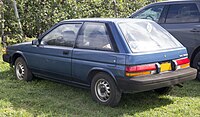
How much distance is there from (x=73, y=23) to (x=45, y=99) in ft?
4.85

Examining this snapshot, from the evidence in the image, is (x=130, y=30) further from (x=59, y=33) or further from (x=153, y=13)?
(x=153, y=13)

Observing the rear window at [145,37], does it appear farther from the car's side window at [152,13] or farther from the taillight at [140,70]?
the car's side window at [152,13]

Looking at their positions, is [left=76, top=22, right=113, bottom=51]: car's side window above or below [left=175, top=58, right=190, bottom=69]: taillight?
above

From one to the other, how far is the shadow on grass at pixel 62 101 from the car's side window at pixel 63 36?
36.7 inches

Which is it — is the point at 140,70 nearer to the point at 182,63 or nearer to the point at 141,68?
the point at 141,68

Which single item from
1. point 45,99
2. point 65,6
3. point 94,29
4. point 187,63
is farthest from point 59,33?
point 65,6

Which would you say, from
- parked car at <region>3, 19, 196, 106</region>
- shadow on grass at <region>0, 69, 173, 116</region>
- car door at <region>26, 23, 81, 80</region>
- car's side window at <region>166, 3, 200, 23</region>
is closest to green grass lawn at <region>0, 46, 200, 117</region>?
shadow on grass at <region>0, 69, 173, 116</region>

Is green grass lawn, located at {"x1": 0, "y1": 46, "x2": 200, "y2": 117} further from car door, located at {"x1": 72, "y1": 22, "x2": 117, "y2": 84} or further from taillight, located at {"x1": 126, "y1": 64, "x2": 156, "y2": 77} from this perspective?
taillight, located at {"x1": 126, "y1": 64, "x2": 156, "y2": 77}

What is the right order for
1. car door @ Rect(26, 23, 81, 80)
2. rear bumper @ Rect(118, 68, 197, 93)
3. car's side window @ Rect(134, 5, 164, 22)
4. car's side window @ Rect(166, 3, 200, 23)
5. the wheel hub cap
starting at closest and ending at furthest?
rear bumper @ Rect(118, 68, 197, 93) < the wheel hub cap < car door @ Rect(26, 23, 81, 80) < car's side window @ Rect(166, 3, 200, 23) < car's side window @ Rect(134, 5, 164, 22)

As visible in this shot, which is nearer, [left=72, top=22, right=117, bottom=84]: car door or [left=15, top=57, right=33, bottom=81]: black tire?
[left=72, top=22, right=117, bottom=84]: car door

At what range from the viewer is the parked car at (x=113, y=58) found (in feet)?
14.9

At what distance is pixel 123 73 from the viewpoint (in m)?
4.52

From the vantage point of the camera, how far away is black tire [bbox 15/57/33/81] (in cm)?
640

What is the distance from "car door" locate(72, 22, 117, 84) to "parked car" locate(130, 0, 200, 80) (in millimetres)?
2389
